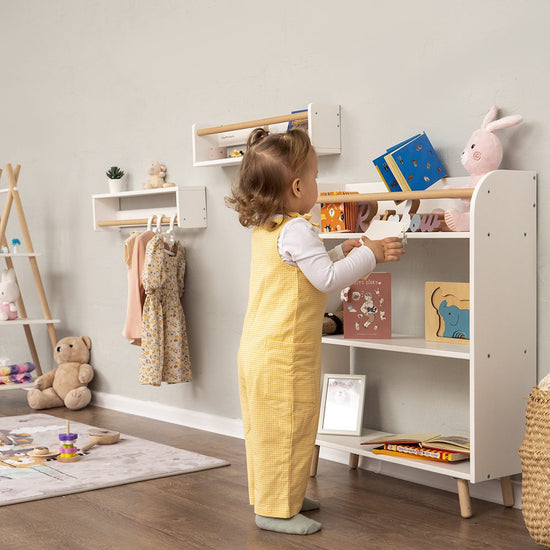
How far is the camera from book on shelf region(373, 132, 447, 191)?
8.42 ft

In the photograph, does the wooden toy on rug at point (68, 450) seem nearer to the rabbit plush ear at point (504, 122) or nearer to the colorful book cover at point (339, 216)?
the colorful book cover at point (339, 216)

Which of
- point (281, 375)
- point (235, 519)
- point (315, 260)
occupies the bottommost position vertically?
point (235, 519)

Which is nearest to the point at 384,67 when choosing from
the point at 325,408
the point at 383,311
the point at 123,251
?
the point at 383,311

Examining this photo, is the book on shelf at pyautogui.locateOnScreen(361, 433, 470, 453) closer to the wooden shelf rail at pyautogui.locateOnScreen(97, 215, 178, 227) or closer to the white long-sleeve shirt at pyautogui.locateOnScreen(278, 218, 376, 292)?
the white long-sleeve shirt at pyautogui.locateOnScreen(278, 218, 376, 292)

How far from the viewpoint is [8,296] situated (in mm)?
4469

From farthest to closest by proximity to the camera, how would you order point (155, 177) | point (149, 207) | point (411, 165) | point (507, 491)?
1. point (149, 207)
2. point (155, 177)
3. point (411, 165)
4. point (507, 491)

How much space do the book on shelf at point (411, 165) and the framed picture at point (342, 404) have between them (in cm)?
69

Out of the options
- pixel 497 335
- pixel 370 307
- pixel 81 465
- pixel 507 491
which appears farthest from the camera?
pixel 81 465

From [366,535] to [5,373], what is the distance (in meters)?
2.65

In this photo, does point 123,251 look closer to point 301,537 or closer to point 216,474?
point 216,474

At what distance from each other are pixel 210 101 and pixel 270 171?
59.6 inches

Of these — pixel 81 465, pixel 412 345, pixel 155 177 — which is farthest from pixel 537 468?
pixel 155 177

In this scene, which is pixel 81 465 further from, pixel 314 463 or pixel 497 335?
pixel 497 335

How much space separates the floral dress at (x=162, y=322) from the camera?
11.9ft
